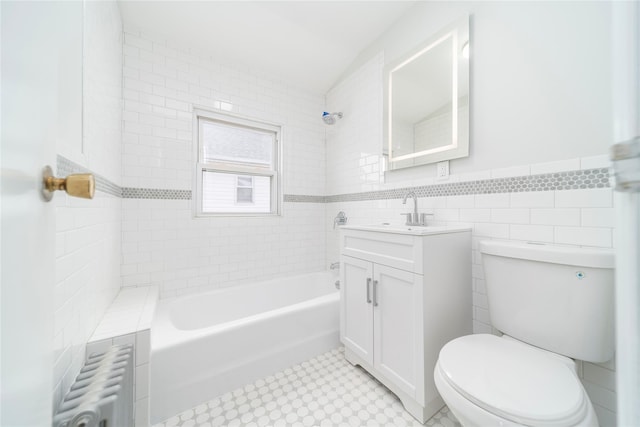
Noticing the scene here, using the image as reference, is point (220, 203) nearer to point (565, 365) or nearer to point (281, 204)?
point (281, 204)

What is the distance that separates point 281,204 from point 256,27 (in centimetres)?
154

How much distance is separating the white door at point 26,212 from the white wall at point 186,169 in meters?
1.68

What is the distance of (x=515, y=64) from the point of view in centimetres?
124

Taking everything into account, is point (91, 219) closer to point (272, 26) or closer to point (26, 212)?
point (26, 212)

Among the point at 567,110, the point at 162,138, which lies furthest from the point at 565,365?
the point at 162,138

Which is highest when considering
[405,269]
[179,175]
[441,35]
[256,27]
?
[256,27]

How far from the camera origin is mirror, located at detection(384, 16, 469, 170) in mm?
1456

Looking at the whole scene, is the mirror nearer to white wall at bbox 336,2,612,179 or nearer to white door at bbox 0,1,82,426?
white wall at bbox 336,2,612,179

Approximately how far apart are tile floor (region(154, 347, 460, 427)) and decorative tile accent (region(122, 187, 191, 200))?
1.50 metres

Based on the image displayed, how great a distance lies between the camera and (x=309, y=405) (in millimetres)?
1309

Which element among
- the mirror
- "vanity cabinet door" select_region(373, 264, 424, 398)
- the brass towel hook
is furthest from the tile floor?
the mirror

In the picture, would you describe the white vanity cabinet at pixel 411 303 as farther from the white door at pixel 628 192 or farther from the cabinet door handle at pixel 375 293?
the white door at pixel 628 192

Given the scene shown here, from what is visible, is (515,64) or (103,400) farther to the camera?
(515,64)

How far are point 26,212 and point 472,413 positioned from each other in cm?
119
